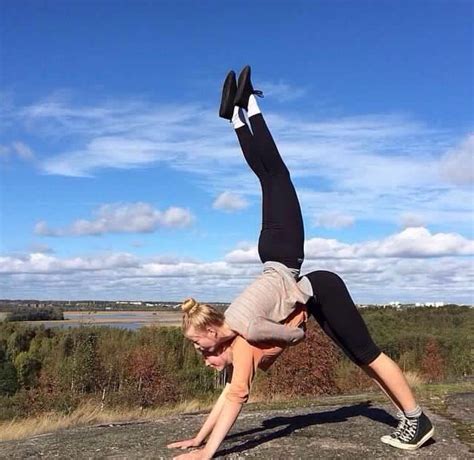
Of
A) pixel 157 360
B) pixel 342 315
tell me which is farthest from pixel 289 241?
pixel 157 360

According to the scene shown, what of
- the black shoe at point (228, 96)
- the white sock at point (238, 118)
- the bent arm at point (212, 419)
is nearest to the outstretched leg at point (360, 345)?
the bent arm at point (212, 419)

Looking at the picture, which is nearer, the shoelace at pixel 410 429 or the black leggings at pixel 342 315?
the black leggings at pixel 342 315

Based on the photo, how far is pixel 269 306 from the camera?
14.3 feet

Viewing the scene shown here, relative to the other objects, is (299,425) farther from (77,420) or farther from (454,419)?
(77,420)

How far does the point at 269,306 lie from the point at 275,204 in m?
0.70

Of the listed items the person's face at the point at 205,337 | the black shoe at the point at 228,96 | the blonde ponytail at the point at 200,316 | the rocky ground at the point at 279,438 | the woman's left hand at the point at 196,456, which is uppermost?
the black shoe at the point at 228,96

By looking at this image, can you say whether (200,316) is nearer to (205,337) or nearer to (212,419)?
(205,337)

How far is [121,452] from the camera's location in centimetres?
474

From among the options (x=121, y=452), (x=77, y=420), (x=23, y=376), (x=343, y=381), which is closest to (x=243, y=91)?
(x=121, y=452)

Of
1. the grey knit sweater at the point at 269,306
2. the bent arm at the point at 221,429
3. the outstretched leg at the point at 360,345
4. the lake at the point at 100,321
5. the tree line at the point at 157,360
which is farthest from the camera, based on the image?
the lake at the point at 100,321

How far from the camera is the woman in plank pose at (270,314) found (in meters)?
4.25

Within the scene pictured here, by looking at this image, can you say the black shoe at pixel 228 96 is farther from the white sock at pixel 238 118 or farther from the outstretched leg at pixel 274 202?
the outstretched leg at pixel 274 202

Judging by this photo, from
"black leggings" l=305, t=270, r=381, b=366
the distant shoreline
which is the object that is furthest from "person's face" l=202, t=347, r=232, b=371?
the distant shoreline

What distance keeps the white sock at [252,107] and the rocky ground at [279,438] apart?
2.42 m
